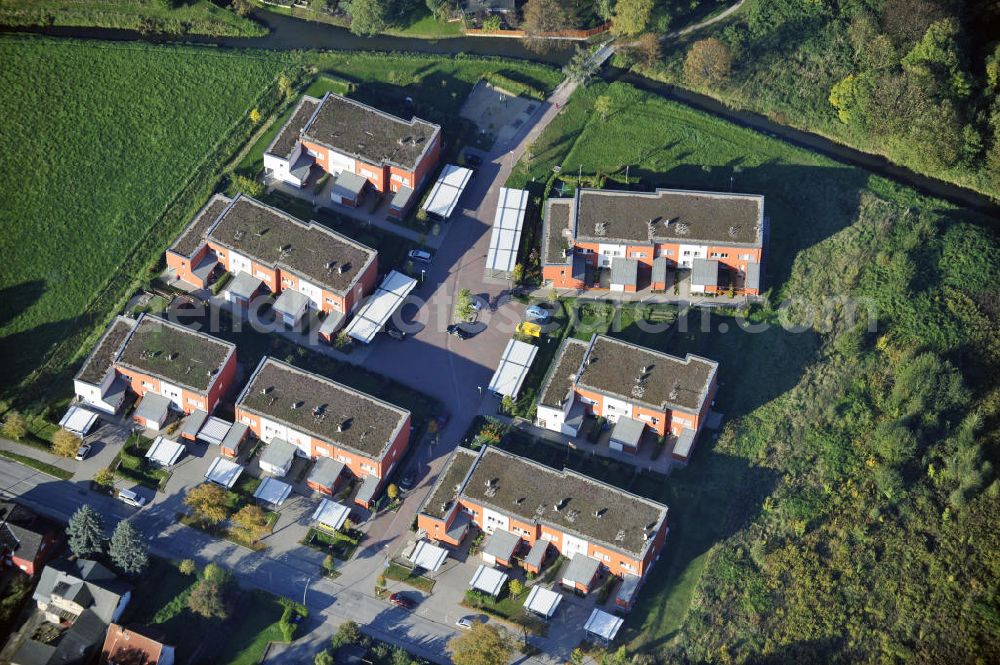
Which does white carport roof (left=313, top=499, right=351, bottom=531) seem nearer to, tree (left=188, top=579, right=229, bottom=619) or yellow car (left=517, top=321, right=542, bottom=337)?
tree (left=188, top=579, right=229, bottom=619)

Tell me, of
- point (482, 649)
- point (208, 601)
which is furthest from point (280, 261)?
point (482, 649)

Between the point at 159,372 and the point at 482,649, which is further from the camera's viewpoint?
the point at 159,372

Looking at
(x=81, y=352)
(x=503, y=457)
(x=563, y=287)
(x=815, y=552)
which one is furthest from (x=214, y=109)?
(x=815, y=552)

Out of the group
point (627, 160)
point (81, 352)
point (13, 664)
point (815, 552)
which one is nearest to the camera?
point (13, 664)

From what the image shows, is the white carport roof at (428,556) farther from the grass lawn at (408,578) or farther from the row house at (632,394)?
the row house at (632,394)

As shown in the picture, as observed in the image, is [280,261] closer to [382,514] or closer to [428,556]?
[382,514]

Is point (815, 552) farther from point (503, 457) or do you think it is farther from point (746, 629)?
point (503, 457)

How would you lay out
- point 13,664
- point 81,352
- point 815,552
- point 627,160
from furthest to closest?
point 627,160 → point 81,352 → point 815,552 → point 13,664
